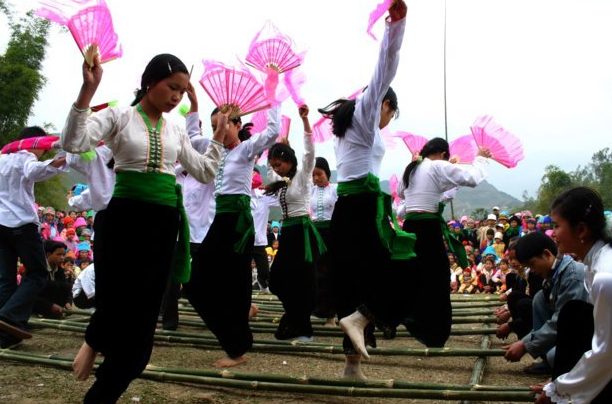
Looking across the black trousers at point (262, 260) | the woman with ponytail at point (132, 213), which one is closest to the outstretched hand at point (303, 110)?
the woman with ponytail at point (132, 213)

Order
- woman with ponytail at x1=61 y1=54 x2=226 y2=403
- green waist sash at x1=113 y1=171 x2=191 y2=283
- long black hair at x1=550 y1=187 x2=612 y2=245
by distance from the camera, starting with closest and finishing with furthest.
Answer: long black hair at x1=550 y1=187 x2=612 y2=245, woman with ponytail at x1=61 y1=54 x2=226 y2=403, green waist sash at x1=113 y1=171 x2=191 y2=283

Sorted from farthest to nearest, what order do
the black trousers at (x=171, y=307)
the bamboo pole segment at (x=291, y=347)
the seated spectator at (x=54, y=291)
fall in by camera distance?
the seated spectator at (x=54, y=291)
the black trousers at (x=171, y=307)
the bamboo pole segment at (x=291, y=347)

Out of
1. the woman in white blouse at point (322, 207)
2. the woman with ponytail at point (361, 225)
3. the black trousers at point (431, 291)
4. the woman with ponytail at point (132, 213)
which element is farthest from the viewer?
the woman in white blouse at point (322, 207)

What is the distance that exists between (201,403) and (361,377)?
98cm

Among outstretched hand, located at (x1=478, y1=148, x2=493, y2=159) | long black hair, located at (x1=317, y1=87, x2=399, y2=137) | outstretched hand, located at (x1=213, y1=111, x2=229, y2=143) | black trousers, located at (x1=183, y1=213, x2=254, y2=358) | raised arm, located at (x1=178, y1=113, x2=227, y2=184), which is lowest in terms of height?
black trousers, located at (x1=183, y1=213, x2=254, y2=358)

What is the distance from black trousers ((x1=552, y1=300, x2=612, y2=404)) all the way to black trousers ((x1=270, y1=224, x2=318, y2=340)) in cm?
324

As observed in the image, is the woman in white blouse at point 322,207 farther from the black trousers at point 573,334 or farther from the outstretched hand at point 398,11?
the black trousers at point 573,334

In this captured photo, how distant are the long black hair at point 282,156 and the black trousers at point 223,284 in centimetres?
118

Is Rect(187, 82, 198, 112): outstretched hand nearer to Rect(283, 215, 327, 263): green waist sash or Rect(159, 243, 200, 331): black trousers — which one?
Rect(283, 215, 327, 263): green waist sash

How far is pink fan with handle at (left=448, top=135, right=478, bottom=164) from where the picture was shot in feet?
19.3

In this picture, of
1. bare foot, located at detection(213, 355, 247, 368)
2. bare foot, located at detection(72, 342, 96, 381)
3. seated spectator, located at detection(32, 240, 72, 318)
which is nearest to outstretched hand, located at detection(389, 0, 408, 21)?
bare foot, located at detection(72, 342, 96, 381)

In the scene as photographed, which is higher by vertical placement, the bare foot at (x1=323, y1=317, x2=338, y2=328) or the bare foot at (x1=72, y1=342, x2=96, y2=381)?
the bare foot at (x1=72, y1=342, x2=96, y2=381)

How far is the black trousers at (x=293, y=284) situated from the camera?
5566 mm

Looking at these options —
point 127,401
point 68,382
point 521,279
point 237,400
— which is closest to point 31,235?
point 68,382
